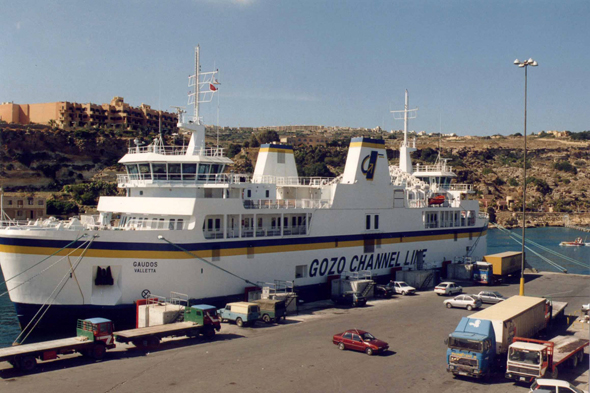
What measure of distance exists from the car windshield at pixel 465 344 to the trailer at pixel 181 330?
972 cm

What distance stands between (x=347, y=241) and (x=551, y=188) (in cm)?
11210

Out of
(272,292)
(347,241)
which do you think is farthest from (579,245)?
(272,292)

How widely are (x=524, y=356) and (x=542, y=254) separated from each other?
5403 centimetres

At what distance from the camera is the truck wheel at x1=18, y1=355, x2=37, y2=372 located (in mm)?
17203

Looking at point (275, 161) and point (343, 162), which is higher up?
point (343, 162)

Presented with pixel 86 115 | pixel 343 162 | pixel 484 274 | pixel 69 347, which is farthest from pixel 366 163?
pixel 86 115

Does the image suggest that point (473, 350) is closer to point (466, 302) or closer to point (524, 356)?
point (524, 356)

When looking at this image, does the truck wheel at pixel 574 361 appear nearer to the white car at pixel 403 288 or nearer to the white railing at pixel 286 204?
the white car at pixel 403 288

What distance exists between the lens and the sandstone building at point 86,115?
115 metres

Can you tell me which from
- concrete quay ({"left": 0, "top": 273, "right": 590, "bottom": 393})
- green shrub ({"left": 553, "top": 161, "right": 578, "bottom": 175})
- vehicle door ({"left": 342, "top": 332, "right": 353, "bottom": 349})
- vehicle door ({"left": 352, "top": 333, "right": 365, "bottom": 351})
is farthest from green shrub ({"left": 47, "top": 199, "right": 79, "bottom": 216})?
green shrub ({"left": 553, "top": 161, "right": 578, "bottom": 175})

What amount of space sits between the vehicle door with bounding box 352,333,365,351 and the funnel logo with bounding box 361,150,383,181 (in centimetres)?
1597

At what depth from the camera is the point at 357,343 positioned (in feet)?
65.9

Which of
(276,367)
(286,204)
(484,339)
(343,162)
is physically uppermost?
(343,162)

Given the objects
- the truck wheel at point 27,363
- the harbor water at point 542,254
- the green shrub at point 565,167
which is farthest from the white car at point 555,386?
the green shrub at point 565,167
